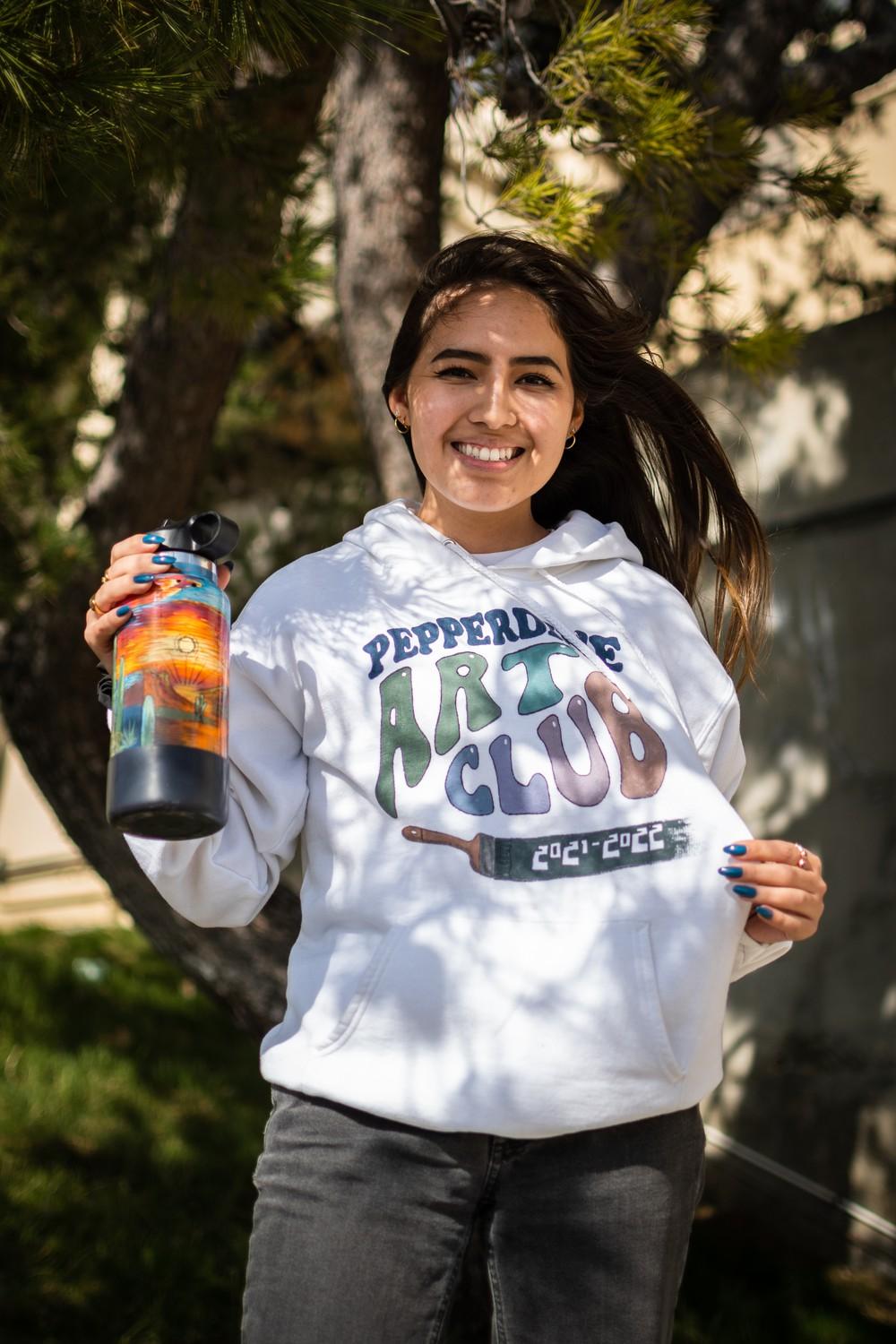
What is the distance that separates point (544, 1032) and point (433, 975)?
0.47 ft

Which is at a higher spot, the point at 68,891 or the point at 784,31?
the point at 784,31

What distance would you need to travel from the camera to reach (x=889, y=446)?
3453 mm

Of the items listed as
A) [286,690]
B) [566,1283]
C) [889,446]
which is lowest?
[566,1283]

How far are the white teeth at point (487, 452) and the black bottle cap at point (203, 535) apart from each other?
395 millimetres

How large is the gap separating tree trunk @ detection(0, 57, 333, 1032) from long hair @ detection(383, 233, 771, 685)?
60cm

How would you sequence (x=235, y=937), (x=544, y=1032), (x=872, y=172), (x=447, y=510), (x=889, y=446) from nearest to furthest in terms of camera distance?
(x=544, y=1032), (x=447, y=510), (x=235, y=937), (x=889, y=446), (x=872, y=172)

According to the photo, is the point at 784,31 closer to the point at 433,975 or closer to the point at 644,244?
the point at 644,244

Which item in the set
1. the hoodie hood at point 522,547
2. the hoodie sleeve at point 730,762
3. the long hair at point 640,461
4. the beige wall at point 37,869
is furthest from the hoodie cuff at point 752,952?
the beige wall at point 37,869

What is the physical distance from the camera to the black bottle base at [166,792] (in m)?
1.32

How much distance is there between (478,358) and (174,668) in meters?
0.68

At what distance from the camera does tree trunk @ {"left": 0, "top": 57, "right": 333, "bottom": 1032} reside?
244cm

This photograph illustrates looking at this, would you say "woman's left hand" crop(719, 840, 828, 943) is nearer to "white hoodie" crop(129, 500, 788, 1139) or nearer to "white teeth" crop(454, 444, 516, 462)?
"white hoodie" crop(129, 500, 788, 1139)

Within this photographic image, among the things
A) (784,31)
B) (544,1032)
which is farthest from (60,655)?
(784,31)

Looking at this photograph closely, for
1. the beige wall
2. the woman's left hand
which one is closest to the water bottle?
the woman's left hand
